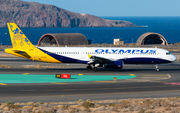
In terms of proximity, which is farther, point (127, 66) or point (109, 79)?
point (127, 66)

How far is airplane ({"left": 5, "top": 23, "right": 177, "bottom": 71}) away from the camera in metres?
48.9

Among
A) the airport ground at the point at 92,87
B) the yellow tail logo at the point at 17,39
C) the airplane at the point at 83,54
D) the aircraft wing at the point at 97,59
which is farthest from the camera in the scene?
the yellow tail logo at the point at 17,39

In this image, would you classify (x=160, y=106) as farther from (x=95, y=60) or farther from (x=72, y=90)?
(x=95, y=60)

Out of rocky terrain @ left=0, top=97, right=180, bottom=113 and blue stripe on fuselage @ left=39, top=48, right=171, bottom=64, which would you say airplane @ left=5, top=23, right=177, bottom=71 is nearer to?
blue stripe on fuselage @ left=39, top=48, right=171, bottom=64

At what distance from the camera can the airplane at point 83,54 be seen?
161 feet

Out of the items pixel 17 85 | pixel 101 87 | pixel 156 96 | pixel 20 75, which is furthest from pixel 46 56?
pixel 156 96

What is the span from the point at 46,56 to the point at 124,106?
25835mm

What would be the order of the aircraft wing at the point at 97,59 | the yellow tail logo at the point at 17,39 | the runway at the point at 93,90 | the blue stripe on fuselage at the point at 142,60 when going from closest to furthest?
the runway at the point at 93,90 → the aircraft wing at the point at 97,59 → the yellow tail logo at the point at 17,39 → the blue stripe on fuselage at the point at 142,60

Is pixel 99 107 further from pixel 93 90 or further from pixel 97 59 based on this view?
pixel 97 59

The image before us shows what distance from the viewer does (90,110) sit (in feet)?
81.2

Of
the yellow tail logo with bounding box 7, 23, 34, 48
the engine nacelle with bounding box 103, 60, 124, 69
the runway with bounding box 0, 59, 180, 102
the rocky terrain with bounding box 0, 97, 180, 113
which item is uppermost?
the yellow tail logo with bounding box 7, 23, 34, 48

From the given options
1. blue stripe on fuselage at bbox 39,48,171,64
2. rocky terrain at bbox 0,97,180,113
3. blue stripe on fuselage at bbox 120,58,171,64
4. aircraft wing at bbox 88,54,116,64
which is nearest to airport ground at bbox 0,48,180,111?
aircraft wing at bbox 88,54,116,64

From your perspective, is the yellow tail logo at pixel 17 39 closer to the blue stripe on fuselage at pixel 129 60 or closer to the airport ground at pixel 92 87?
the blue stripe on fuselage at pixel 129 60

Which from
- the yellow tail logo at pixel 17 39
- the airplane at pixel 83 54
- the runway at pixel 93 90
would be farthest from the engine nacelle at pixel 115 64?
the yellow tail logo at pixel 17 39
